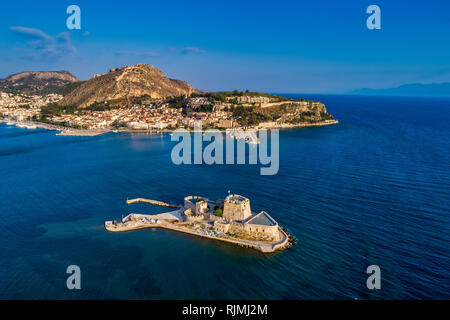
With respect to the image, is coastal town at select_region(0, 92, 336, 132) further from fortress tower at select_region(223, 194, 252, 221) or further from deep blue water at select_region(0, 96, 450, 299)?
fortress tower at select_region(223, 194, 252, 221)

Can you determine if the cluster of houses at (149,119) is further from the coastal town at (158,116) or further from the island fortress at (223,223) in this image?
the island fortress at (223,223)

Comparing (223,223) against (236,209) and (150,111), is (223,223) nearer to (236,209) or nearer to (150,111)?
(236,209)

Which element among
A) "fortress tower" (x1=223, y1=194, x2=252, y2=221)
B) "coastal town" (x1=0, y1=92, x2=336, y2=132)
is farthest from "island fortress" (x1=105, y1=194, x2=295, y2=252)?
"coastal town" (x1=0, y1=92, x2=336, y2=132)

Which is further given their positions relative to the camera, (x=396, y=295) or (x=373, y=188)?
(x=373, y=188)
